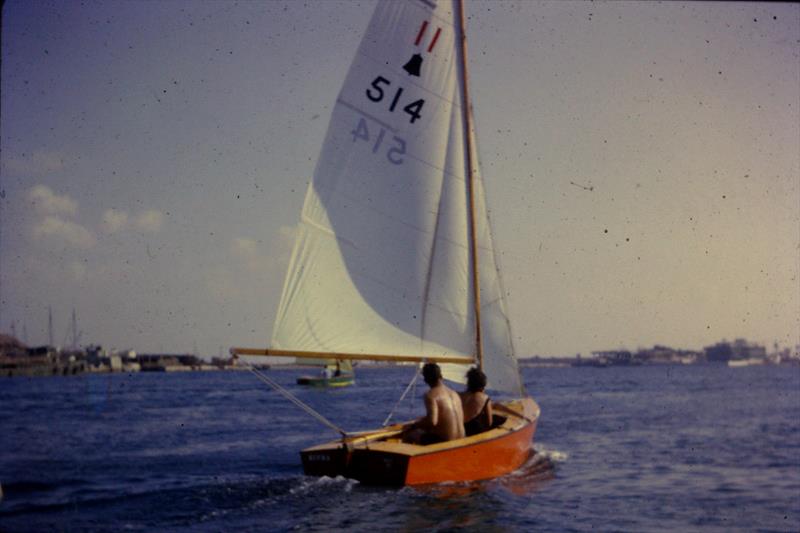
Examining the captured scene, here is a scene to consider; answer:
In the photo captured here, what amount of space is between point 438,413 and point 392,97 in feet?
19.2

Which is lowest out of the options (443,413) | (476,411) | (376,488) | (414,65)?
(376,488)

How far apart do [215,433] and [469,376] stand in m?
13.8

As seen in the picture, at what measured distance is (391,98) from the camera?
12891 mm

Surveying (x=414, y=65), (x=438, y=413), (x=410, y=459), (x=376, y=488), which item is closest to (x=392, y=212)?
(x=414, y=65)

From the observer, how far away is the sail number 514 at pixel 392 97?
12750 millimetres

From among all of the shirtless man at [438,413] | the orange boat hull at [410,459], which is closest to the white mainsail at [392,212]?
the shirtless man at [438,413]

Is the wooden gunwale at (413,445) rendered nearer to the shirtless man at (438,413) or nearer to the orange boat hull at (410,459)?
the orange boat hull at (410,459)

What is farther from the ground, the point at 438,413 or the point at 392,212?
the point at 392,212

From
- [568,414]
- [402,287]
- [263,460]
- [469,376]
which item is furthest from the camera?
[568,414]

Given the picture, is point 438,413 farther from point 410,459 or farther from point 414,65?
point 414,65

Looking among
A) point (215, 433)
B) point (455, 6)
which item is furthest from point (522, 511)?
point (215, 433)

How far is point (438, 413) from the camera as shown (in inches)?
444

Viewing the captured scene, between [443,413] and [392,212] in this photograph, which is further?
[392,212]

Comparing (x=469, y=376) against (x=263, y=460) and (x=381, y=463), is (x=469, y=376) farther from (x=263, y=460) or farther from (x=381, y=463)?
(x=263, y=460)
